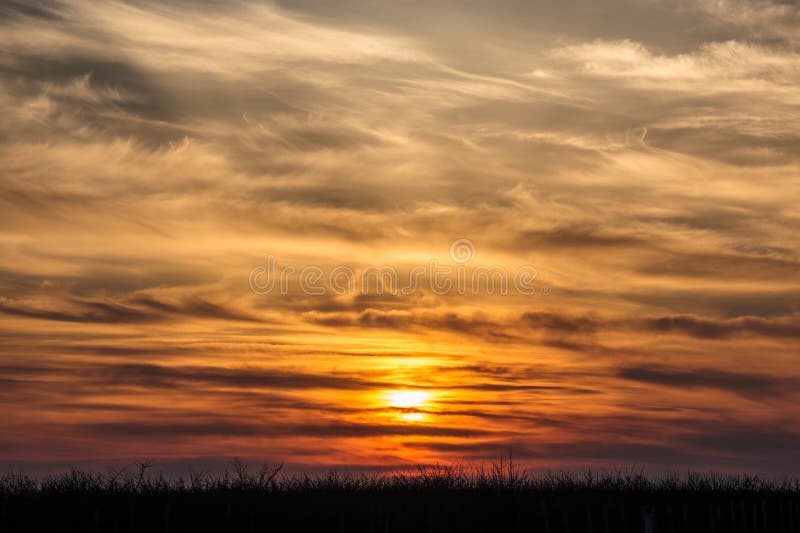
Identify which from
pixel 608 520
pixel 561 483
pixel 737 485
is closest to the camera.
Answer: pixel 608 520

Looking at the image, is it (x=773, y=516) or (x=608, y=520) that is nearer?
(x=608, y=520)

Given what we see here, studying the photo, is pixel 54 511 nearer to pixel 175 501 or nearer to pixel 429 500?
pixel 175 501

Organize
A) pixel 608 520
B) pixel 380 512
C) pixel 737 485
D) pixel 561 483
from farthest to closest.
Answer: pixel 737 485 < pixel 561 483 < pixel 608 520 < pixel 380 512

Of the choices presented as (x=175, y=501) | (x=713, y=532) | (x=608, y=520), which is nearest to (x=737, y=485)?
(x=713, y=532)

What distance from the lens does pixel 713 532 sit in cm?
1947

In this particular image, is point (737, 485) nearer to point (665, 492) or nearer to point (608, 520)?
point (665, 492)

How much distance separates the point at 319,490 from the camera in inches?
773

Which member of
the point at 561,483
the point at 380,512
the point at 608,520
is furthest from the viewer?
the point at 561,483

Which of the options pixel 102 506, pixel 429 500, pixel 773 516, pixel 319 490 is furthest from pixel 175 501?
pixel 773 516

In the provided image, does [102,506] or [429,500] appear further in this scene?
[429,500]

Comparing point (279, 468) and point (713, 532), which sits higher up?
point (279, 468)

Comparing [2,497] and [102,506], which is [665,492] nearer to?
[102,506]

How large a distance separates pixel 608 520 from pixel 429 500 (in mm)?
3373

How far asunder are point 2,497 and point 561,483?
1117 centimetres
